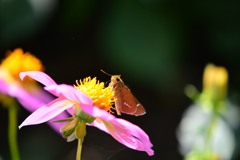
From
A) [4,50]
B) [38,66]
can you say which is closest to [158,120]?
[4,50]

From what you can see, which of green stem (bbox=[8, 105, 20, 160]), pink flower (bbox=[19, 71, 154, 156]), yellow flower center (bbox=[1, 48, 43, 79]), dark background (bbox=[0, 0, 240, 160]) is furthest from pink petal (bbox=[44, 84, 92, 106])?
dark background (bbox=[0, 0, 240, 160])

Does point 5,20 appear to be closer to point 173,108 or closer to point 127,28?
point 127,28

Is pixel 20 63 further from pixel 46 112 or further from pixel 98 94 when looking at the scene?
pixel 46 112

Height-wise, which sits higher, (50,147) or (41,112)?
(41,112)

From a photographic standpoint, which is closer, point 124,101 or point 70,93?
point 70,93

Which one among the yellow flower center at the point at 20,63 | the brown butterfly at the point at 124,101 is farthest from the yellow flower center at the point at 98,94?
the yellow flower center at the point at 20,63

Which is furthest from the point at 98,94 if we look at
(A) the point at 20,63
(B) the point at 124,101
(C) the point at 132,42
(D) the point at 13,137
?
(C) the point at 132,42
